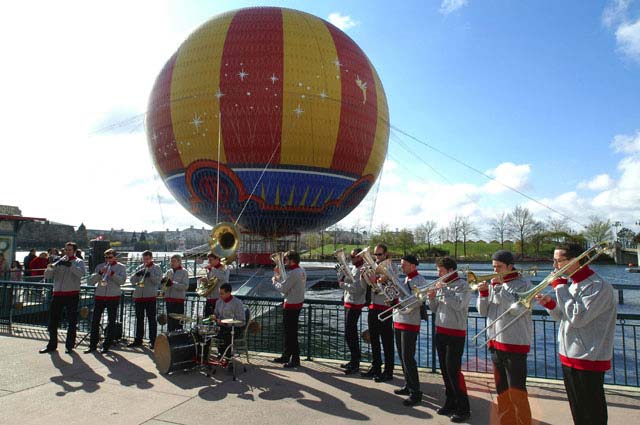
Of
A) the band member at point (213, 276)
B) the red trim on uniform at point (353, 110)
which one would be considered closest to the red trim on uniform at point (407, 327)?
the band member at point (213, 276)

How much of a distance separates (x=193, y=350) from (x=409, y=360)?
3257 mm

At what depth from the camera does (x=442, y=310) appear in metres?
5.09

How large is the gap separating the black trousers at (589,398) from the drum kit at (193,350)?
4368 mm

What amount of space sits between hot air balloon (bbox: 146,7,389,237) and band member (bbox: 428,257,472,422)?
18.0 meters

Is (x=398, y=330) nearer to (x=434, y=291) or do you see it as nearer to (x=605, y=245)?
(x=434, y=291)

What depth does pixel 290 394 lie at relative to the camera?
18.1 feet

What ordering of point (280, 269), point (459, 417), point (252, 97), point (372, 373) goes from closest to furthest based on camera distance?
point (459, 417)
point (372, 373)
point (280, 269)
point (252, 97)

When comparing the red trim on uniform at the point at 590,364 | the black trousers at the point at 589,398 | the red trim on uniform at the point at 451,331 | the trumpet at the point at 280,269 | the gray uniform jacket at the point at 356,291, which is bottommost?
the black trousers at the point at 589,398

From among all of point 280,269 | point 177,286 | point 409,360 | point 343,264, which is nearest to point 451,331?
point 409,360

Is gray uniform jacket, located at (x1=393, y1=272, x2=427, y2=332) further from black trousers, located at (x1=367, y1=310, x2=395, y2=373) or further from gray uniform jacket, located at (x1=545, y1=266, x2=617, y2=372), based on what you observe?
gray uniform jacket, located at (x1=545, y1=266, x2=617, y2=372)

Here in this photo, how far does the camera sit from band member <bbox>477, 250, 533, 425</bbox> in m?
4.23

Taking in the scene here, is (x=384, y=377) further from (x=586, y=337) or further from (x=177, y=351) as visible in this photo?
(x=586, y=337)

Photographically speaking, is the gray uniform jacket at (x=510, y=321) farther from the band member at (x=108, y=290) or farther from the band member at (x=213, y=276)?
the band member at (x=108, y=290)

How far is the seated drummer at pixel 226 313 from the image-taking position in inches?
264
